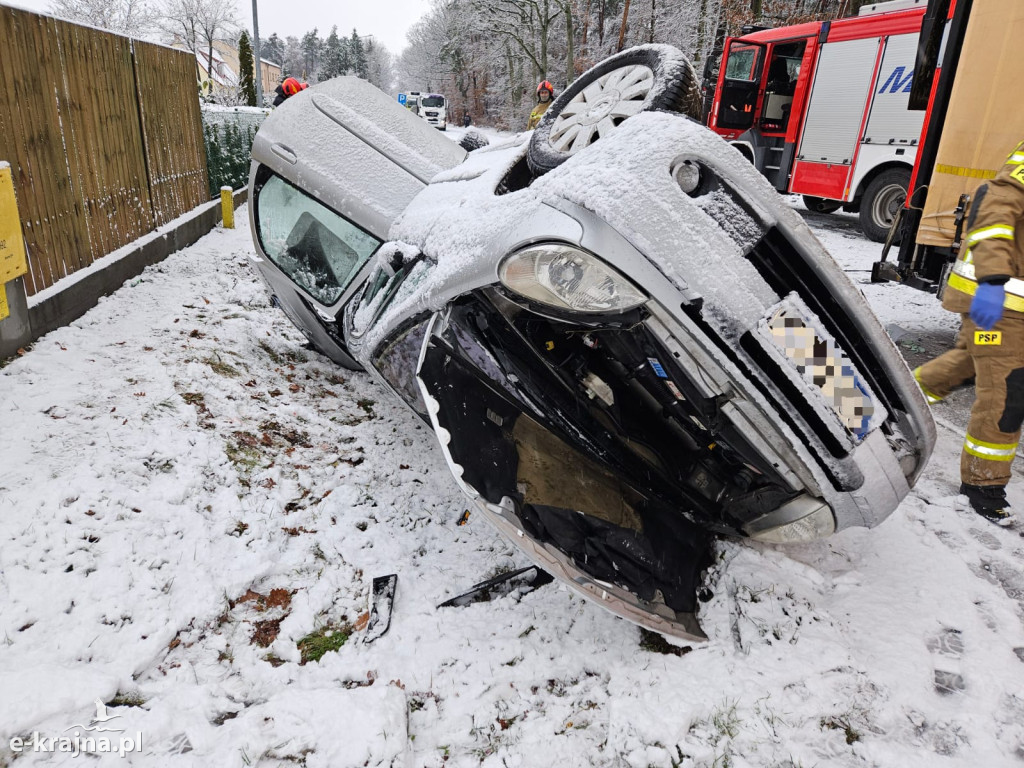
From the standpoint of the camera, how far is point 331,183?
3.24 metres

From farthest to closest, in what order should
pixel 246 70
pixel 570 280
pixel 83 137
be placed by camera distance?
pixel 246 70
pixel 83 137
pixel 570 280

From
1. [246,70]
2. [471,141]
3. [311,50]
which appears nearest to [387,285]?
[471,141]

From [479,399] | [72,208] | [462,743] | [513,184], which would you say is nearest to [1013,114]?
[513,184]

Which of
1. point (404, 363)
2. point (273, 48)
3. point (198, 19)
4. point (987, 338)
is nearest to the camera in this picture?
point (404, 363)

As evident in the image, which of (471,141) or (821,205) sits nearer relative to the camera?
(471,141)

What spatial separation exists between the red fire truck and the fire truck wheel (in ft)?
0.05

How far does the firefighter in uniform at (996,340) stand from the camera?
2811 mm

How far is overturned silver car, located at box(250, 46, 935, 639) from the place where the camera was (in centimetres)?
179

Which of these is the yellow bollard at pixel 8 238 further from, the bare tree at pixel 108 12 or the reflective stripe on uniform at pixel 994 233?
the bare tree at pixel 108 12

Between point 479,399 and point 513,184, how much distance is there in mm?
963

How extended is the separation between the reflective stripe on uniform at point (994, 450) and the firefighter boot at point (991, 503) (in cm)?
14

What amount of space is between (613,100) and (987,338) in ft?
7.06

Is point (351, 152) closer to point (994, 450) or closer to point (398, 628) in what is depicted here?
point (398, 628)

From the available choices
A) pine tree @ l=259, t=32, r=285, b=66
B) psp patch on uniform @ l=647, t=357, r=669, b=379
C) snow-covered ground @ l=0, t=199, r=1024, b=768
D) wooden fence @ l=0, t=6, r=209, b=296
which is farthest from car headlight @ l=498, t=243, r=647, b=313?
pine tree @ l=259, t=32, r=285, b=66
